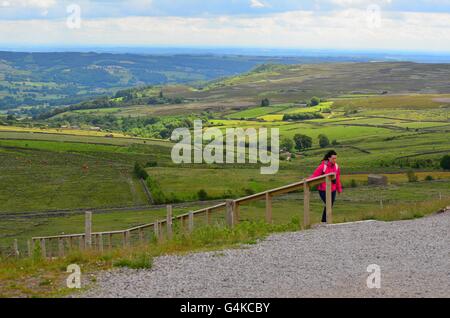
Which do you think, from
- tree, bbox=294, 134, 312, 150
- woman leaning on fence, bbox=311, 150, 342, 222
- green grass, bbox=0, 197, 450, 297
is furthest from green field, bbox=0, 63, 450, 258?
green grass, bbox=0, 197, 450, 297

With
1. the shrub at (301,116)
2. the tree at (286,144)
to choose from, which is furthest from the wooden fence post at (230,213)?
the shrub at (301,116)

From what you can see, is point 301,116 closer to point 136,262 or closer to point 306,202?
point 306,202

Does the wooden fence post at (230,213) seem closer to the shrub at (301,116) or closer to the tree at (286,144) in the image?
the tree at (286,144)

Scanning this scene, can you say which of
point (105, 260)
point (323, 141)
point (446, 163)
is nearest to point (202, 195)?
point (446, 163)

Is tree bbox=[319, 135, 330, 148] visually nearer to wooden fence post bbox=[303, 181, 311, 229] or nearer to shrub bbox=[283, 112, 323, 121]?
shrub bbox=[283, 112, 323, 121]

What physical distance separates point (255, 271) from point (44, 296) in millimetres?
3198

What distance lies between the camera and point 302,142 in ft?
381

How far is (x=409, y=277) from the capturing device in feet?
36.3

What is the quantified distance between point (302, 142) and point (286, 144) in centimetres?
395

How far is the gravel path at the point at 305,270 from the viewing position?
10.3 m

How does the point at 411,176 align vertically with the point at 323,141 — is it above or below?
above

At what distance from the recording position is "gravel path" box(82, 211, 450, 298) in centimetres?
1032

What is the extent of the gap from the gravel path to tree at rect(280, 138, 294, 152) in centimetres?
9760
